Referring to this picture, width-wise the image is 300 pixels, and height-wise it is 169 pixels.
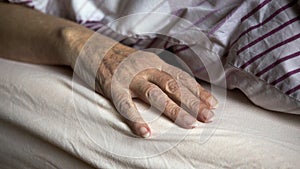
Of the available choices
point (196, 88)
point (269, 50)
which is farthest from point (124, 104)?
point (269, 50)

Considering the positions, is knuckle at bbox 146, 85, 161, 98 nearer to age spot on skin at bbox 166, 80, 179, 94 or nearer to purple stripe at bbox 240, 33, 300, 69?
age spot on skin at bbox 166, 80, 179, 94

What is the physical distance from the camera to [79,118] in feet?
2.04

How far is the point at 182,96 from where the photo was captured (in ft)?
1.98

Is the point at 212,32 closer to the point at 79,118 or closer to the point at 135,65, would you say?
the point at 135,65

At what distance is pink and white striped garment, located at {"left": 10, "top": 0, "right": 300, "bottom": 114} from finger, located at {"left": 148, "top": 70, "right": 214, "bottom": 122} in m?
0.06

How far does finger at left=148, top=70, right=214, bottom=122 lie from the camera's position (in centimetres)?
59

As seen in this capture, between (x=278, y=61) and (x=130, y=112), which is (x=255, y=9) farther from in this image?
(x=130, y=112)

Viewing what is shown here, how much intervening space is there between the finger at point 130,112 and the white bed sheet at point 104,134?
0.4 inches

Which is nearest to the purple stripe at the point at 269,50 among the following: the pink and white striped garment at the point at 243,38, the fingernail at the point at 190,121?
the pink and white striped garment at the point at 243,38

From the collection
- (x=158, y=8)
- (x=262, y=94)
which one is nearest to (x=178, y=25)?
(x=158, y=8)

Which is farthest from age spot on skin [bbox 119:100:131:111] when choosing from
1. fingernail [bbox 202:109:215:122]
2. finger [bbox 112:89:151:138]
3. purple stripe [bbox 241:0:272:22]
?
purple stripe [bbox 241:0:272:22]

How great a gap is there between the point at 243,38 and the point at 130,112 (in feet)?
0.63

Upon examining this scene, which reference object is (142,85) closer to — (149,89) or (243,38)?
(149,89)

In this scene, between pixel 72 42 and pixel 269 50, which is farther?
pixel 72 42
